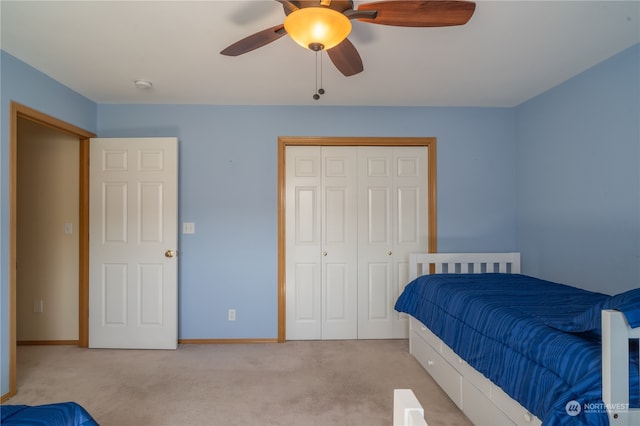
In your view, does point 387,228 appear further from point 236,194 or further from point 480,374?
point 480,374

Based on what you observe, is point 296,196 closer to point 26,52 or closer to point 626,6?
point 26,52

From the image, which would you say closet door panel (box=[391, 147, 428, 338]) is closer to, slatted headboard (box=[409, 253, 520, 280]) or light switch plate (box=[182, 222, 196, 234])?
slatted headboard (box=[409, 253, 520, 280])

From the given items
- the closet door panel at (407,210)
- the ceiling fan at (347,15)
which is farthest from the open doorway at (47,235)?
the closet door panel at (407,210)

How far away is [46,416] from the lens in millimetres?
1162

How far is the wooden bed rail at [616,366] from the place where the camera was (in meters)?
1.14

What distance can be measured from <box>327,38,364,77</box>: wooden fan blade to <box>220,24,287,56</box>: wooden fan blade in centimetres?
30

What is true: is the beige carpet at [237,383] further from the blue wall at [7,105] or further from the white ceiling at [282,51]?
the white ceiling at [282,51]

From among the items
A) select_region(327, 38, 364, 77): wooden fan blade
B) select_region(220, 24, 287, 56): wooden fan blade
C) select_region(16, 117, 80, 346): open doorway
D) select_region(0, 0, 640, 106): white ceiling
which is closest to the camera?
select_region(220, 24, 287, 56): wooden fan blade

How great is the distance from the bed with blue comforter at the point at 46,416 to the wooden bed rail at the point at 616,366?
1.87m

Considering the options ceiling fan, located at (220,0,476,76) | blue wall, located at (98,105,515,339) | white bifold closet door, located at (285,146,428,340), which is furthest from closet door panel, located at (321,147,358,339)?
ceiling fan, located at (220,0,476,76)

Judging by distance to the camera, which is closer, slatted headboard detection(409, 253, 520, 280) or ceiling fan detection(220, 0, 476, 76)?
ceiling fan detection(220, 0, 476, 76)

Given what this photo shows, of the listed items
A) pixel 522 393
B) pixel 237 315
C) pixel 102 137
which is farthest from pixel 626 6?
pixel 102 137

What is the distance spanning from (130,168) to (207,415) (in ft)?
7.69

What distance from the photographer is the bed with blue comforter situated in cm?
112
